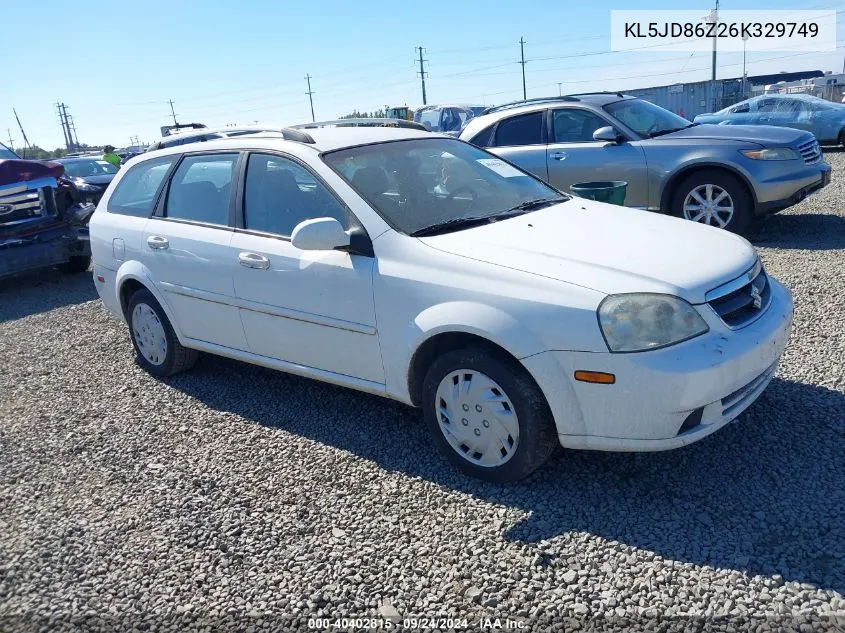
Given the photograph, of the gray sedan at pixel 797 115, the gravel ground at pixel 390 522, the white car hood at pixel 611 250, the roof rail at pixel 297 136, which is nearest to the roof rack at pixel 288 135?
the roof rail at pixel 297 136

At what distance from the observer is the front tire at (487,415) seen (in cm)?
307

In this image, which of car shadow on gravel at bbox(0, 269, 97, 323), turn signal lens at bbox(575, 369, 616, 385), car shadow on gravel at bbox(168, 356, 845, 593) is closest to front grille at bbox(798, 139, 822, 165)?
car shadow on gravel at bbox(168, 356, 845, 593)

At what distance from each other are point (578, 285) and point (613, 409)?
0.55 meters

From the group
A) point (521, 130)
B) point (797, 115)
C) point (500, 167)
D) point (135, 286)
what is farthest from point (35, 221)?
point (797, 115)

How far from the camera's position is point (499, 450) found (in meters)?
3.25

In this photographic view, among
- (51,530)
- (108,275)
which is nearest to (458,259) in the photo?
(51,530)

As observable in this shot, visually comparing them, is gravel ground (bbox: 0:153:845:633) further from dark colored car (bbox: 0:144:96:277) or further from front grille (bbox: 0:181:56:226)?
front grille (bbox: 0:181:56:226)

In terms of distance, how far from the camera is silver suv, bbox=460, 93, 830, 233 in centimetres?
720

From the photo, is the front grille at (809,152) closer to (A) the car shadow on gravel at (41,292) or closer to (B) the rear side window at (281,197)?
(B) the rear side window at (281,197)

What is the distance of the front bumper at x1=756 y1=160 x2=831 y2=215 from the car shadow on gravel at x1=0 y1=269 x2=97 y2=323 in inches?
310

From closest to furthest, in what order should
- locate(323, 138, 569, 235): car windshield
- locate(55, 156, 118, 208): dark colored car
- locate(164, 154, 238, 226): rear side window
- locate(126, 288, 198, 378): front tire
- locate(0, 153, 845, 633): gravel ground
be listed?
1. locate(0, 153, 845, 633): gravel ground
2. locate(323, 138, 569, 235): car windshield
3. locate(164, 154, 238, 226): rear side window
4. locate(126, 288, 198, 378): front tire
5. locate(55, 156, 118, 208): dark colored car

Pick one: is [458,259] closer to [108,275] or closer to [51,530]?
[51,530]

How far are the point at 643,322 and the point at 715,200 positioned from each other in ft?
17.4

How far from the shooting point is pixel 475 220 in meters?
3.70
